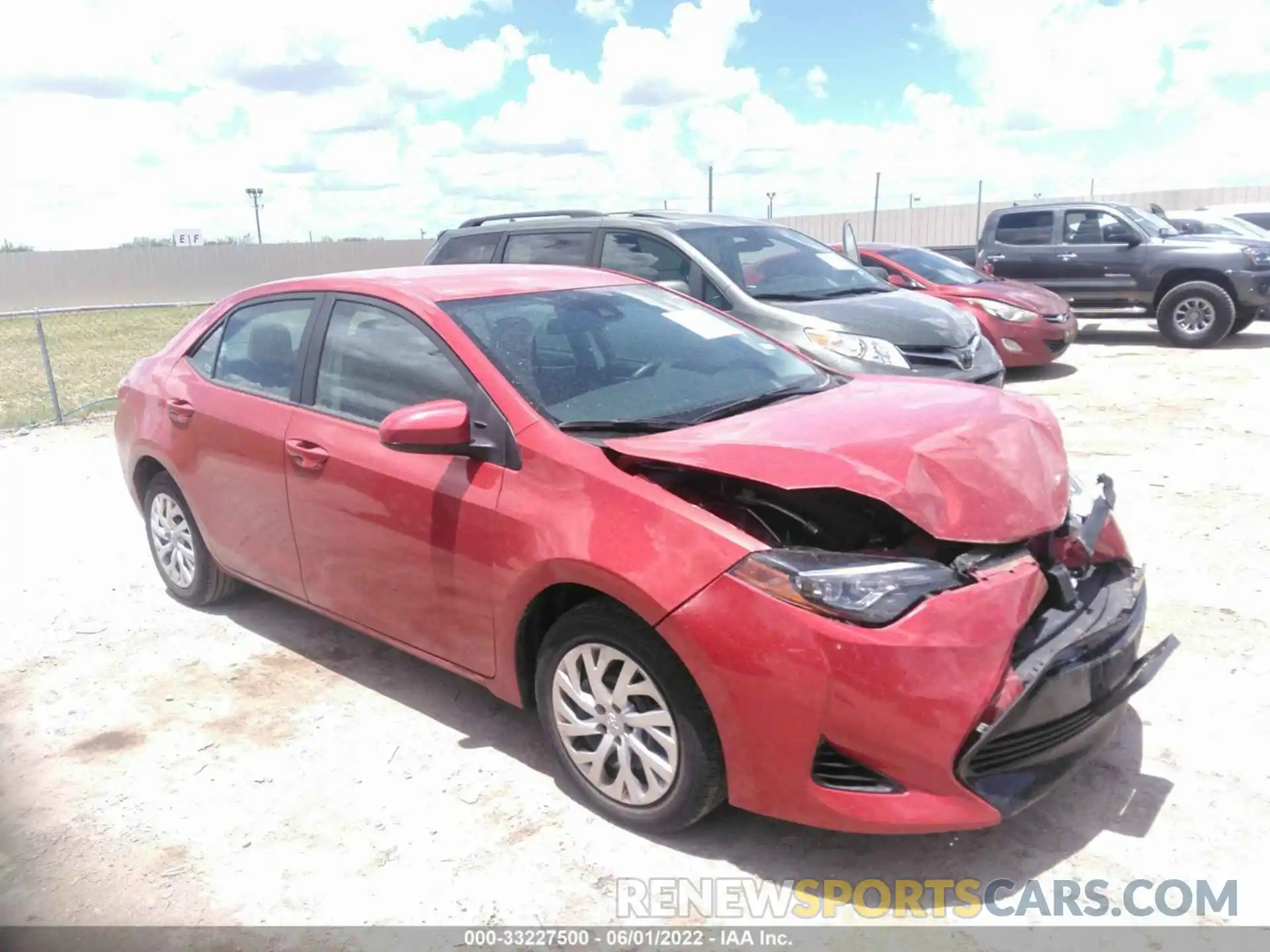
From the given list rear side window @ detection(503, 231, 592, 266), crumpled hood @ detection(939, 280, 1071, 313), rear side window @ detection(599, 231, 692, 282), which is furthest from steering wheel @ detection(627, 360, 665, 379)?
crumpled hood @ detection(939, 280, 1071, 313)

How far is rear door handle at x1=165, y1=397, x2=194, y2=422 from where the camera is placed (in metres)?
4.73

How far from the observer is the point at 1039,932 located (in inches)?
105

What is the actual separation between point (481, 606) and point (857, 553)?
1277 millimetres

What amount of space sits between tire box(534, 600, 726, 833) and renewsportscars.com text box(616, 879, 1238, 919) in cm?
23

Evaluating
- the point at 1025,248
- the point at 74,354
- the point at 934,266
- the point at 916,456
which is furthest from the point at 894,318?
the point at 74,354

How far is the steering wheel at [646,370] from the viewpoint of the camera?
3.73 m

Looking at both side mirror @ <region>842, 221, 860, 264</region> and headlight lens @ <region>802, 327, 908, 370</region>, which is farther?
side mirror @ <region>842, 221, 860, 264</region>

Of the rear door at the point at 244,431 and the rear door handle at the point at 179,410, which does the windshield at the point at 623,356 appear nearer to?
the rear door at the point at 244,431

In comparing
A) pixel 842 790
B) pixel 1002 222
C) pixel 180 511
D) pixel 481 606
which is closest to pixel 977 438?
pixel 842 790

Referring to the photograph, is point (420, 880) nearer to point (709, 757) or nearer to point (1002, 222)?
point (709, 757)

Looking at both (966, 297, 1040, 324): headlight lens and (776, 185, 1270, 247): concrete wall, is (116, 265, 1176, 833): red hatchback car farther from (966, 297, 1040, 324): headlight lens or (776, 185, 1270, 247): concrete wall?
(776, 185, 1270, 247): concrete wall

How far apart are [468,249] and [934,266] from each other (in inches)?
224

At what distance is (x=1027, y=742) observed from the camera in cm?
276

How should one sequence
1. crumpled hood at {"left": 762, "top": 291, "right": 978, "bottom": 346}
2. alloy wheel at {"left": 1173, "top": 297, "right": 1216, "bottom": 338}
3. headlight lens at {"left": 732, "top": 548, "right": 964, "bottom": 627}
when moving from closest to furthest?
headlight lens at {"left": 732, "top": 548, "right": 964, "bottom": 627}, crumpled hood at {"left": 762, "top": 291, "right": 978, "bottom": 346}, alloy wheel at {"left": 1173, "top": 297, "right": 1216, "bottom": 338}
